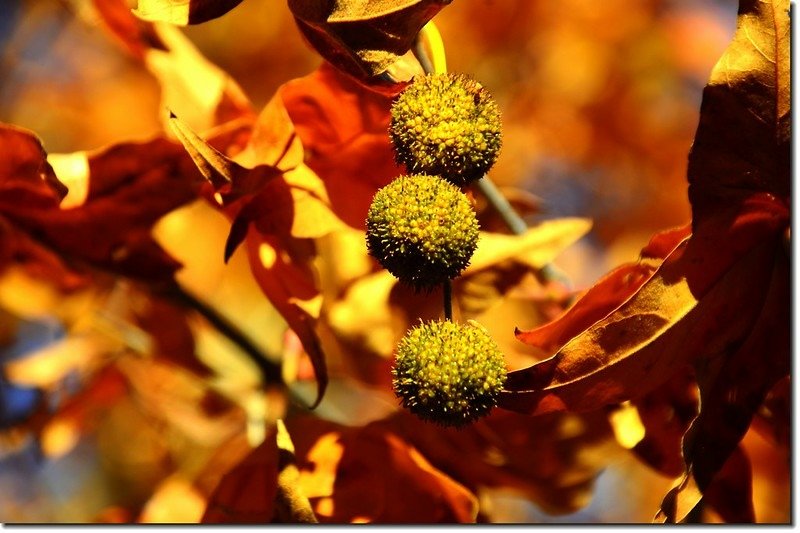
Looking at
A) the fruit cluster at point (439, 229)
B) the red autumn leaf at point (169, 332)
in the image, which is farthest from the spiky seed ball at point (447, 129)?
the red autumn leaf at point (169, 332)

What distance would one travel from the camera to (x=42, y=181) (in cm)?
60

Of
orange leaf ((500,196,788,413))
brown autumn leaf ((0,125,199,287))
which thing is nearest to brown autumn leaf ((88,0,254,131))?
brown autumn leaf ((0,125,199,287))

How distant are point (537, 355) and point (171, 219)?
0.33 metres

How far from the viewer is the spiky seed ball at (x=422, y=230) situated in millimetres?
449

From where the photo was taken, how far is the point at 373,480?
2.06ft

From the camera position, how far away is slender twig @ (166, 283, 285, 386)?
2.30ft

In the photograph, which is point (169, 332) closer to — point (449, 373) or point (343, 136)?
point (343, 136)

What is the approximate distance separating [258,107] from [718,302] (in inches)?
23.8

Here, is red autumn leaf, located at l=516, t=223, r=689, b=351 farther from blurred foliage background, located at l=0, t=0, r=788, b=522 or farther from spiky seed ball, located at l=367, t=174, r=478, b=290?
blurred foliage background, located at l=0, t=0, r=788, b=522

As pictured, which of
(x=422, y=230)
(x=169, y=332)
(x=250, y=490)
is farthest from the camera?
(x=169, y=332)

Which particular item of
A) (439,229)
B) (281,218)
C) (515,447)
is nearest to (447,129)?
(439,229)

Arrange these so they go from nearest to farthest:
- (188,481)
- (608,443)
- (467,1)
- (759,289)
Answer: (759,289) → (608,443) → (188,481) → (467,1)

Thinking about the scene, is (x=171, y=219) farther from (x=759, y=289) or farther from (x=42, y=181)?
(x=759, y=289)

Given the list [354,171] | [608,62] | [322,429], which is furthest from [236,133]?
[608,62]
